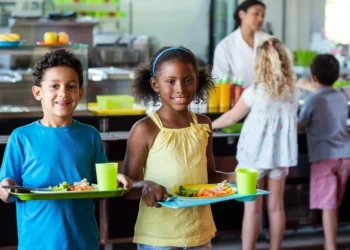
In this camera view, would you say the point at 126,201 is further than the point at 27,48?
Yes

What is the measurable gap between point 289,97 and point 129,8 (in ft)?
15.0

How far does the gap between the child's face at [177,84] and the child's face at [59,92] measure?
33 cm

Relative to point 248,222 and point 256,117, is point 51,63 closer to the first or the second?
point 256,117

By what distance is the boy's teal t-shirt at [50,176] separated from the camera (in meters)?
2.56

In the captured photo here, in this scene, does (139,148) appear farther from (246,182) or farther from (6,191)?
(6,191)

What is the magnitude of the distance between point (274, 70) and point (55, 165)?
2.18m

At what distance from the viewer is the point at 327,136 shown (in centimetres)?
482

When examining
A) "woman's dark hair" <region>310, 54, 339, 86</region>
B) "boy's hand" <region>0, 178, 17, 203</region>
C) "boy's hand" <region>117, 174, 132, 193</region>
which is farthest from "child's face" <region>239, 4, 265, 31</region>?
"boy's hand" <region>0, 178, 17, 203</region>

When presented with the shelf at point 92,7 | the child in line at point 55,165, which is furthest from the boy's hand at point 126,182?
the shelf at point 92,7

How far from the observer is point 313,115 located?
4816 millimetres

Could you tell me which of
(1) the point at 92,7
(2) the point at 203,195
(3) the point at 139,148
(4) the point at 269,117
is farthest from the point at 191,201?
(1) the point at 92,7

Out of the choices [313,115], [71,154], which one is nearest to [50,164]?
[71,154]

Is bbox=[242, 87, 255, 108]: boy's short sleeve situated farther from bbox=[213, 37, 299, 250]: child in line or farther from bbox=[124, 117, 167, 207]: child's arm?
bbox=[124, 117, 167, 207]: child's arm

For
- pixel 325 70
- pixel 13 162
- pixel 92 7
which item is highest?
pixel 92 7
